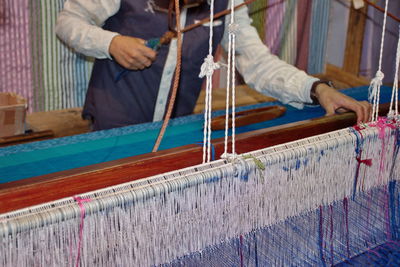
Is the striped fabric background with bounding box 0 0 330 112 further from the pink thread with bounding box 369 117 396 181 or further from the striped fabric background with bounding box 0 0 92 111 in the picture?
the pink thread with bounding box 369 117 396 181

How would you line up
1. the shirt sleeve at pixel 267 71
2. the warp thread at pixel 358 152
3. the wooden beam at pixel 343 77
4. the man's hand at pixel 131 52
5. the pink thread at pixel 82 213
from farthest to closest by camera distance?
the wooden beam at pixel 343 77
the shirt sleeve at pixel 267 71
the man's hand at pixel 131 52
the warp thread at pixel 358 152
the pink thread at pixel 82 213

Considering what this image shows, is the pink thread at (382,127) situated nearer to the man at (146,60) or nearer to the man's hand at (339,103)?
the man's hand at (339,103)

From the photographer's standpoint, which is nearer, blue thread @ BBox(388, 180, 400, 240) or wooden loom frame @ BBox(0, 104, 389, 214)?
wooden loom frame @ BBox(0, 104, 389, 214)

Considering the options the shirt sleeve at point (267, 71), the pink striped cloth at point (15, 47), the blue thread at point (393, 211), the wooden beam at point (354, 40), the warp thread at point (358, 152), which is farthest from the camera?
the wooden beam at point (354, 40)

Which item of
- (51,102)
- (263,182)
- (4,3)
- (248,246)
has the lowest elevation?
(51,102)

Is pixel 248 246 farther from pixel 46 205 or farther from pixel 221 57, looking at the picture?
pixel 221 57

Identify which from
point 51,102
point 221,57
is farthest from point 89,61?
point 221,57

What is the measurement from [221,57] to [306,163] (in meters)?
2.76

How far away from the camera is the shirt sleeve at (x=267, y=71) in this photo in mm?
1826

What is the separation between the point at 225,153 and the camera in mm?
984

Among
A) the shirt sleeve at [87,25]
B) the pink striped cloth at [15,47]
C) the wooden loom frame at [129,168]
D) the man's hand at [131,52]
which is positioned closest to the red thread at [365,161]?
the wooden loom frame at [129,168]

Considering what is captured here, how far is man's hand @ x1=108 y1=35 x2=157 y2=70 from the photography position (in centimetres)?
172

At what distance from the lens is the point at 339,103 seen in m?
1.55

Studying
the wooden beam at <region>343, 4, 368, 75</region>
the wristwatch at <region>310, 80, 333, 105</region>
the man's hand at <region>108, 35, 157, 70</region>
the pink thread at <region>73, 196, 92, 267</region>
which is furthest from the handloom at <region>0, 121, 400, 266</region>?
the wooden beam at <region>343, 4, 368, 75</region>
